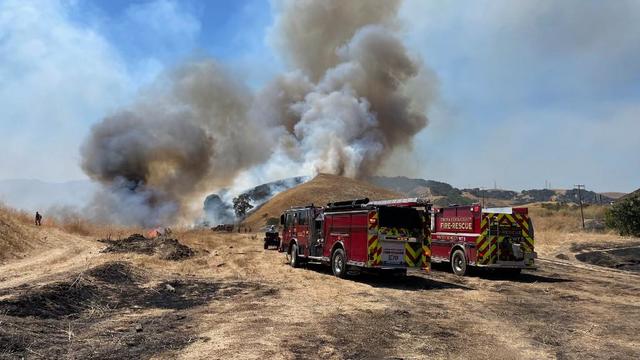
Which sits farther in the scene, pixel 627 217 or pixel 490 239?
pixel 627 217

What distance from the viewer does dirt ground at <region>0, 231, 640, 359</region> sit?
284 inches

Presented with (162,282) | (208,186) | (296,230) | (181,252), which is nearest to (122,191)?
(208,186)

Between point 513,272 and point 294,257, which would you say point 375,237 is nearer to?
point 294,257

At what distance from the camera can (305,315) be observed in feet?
32.6

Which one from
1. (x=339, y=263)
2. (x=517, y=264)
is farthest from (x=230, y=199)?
(x=517, y=264)

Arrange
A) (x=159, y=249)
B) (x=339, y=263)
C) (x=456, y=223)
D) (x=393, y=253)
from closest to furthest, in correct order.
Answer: (x=393, y=253) < (x=339, y=263) < (x=456, y=223) < (x=159, y=249)

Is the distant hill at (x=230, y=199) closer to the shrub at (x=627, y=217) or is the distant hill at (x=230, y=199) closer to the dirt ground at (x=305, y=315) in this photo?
the shrub at (x=627, y=217)

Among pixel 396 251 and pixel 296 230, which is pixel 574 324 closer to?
pixel 396 251

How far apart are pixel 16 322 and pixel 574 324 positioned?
9581 millimetres

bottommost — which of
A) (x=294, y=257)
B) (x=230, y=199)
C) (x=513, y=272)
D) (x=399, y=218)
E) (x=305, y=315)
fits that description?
(x=305, y=315)

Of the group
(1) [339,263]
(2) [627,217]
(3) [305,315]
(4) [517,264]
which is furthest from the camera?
(2) [627,217]

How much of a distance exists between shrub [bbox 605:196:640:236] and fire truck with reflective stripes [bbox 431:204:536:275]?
74.5 feet

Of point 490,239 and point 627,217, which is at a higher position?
point 627,217

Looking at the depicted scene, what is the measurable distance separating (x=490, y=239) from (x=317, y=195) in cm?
4646
